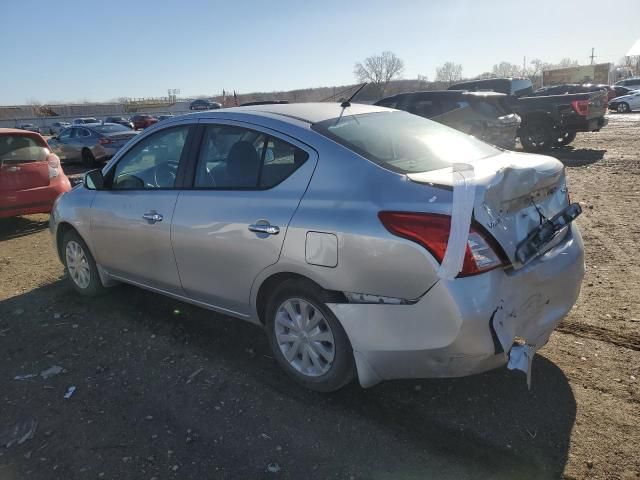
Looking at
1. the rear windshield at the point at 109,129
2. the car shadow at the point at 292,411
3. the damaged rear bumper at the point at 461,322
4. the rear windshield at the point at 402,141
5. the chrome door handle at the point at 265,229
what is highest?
the rear windshield at the point at 109,129

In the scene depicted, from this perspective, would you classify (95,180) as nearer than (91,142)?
Yes

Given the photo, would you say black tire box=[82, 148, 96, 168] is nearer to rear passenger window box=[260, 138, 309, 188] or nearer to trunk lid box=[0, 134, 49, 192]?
trunk lid box=[0, 134, 49, 192]

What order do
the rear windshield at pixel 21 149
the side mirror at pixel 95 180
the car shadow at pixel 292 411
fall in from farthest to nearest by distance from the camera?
the rear windshield at pixel 21 149 < the side mirror at pixel 95 180 < the car shadow at pixel 292 411

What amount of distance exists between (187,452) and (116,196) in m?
2.31

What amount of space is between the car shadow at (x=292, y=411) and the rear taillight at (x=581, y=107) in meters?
11.7

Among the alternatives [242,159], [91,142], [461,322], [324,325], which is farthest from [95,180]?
[91,142]

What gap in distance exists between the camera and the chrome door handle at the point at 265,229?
2.97m

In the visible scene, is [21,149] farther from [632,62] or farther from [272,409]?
[632,62]

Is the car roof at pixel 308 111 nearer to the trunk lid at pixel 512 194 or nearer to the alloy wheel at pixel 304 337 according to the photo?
the trunk lid at pixel 512 194

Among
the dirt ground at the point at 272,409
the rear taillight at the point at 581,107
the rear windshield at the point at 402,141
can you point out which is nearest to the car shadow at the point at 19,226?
the dirt ground at the point at 272,409

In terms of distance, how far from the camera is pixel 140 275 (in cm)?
414

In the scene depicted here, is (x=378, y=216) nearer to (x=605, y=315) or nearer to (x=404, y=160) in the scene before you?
(x=404, y=160)

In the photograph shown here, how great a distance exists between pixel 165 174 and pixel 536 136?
12.4m

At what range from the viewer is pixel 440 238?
2.41 m
